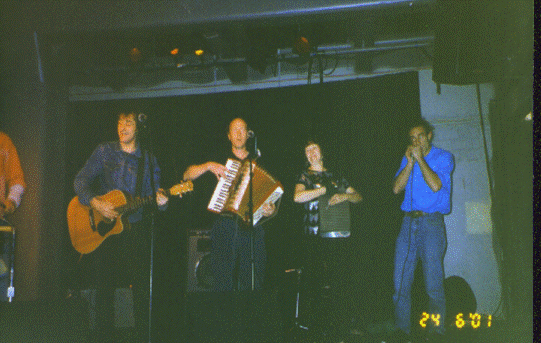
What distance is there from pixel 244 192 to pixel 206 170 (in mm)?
812

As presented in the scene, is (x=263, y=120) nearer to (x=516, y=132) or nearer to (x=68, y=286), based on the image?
(x=516, y=132)

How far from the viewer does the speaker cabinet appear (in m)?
4.23

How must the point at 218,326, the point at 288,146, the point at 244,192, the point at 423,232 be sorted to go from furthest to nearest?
the point at 288,146 → the point at 244,192 → the point at 423,232 → the point at 218,326

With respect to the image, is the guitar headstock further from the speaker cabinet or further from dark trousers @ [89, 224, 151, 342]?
the speaker cabinet

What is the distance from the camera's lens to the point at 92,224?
390 centimetres

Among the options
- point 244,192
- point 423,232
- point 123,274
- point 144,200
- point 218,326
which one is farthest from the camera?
point 244,192

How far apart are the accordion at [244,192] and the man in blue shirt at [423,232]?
3.95 feet

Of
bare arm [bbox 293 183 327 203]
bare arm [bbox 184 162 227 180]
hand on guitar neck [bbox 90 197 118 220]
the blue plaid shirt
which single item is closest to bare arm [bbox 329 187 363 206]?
bare arm [bbox 293 183 327 203]

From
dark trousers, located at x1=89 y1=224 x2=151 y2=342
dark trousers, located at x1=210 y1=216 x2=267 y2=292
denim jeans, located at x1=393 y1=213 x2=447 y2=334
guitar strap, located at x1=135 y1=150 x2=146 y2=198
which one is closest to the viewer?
dark trousers, located at x1=89 y1=224 x2=151 y2=342

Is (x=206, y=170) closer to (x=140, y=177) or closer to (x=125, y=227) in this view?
(x=140, y=177)

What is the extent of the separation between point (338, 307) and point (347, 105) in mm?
2418
